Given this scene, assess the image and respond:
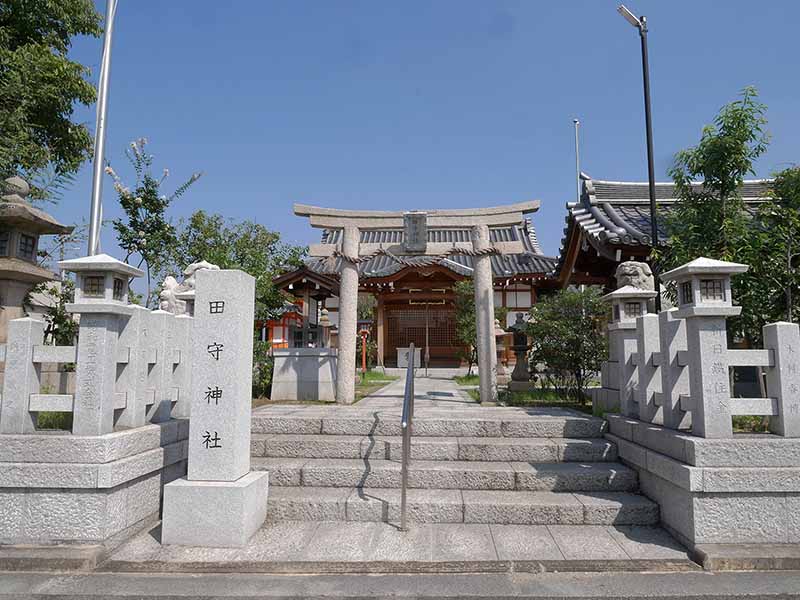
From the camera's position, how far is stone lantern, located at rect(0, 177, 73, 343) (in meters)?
8.30

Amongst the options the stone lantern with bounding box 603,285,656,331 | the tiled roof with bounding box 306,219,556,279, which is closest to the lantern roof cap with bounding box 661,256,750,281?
the stone lantern with bounding box 603,285,656,331

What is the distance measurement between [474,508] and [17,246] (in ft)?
29.9

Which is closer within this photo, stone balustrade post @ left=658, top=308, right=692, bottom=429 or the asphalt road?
the asphalt road

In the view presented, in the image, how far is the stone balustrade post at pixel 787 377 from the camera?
4.02m

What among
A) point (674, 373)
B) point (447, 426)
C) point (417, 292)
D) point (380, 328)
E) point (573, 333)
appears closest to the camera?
point (674, 373)

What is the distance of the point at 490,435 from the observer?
19.2ft

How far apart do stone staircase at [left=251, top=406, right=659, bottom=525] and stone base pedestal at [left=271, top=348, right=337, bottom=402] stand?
11.4 feet

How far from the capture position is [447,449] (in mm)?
5430

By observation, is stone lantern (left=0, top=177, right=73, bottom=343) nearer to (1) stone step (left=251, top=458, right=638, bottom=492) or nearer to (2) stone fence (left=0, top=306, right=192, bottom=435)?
(2) stone fence (left=0, top=306, right=192, bottom=435)

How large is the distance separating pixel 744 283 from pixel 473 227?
4.71 meters

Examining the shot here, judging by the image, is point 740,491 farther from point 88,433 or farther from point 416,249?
point 416,249

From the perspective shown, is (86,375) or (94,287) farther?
(94,287)

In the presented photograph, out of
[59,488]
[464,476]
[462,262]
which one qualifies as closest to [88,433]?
[59,488]

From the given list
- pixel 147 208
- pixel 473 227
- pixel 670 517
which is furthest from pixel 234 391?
pixel 147 208
